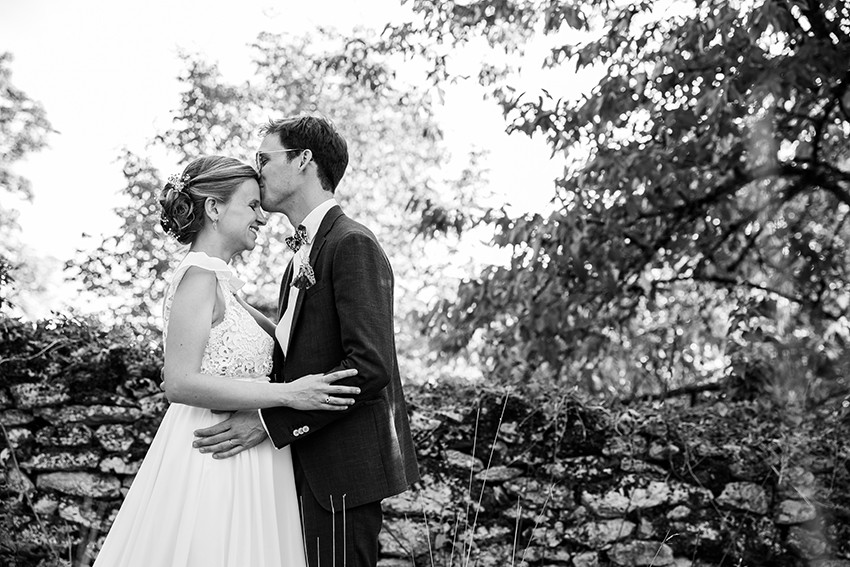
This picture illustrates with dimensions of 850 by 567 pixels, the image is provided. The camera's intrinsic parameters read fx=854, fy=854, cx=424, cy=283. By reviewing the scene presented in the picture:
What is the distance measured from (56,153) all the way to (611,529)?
13111 millimetres

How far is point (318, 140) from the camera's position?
2738 mm

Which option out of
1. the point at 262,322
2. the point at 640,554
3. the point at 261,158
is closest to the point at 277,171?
the point at 261,158

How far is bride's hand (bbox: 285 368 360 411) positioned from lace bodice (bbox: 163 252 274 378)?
0.66 ft

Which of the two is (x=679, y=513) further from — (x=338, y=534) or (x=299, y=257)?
(x=299, y=257)

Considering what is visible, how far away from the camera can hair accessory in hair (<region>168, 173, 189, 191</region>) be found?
2656 mm

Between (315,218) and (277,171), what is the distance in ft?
0.64

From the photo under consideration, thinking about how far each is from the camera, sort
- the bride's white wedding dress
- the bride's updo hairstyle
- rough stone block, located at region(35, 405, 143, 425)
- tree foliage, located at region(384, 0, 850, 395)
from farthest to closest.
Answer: tree foliage, located at region(384, 0, 850, 395) < rough stone block, located at region(35, 405, 143, 425) < the bride's updo hairstyle < the bride's white wedding dress

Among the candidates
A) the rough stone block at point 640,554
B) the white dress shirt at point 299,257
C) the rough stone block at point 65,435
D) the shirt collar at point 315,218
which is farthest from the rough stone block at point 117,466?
the rough stone block at point 640,554

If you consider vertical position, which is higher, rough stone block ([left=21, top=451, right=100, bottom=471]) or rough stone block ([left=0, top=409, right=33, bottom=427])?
rough stone block ([left=0, top=409, right=33, bottom=427])

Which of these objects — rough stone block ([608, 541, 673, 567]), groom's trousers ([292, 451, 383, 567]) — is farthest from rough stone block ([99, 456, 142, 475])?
rough stone block ([608, 541, 673, 567])

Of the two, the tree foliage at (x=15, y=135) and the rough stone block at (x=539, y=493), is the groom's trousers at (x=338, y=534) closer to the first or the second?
the rough stone block at (x=539, y=493)

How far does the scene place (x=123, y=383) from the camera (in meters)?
4.26

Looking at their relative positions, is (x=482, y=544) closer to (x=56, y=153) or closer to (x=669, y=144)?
(x=669, y=144)

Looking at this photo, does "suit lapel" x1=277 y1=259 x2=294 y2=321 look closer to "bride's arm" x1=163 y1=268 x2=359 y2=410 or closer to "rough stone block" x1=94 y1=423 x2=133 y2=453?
"bride's arm" x1=163 y1=268 x2=359 y2=410
